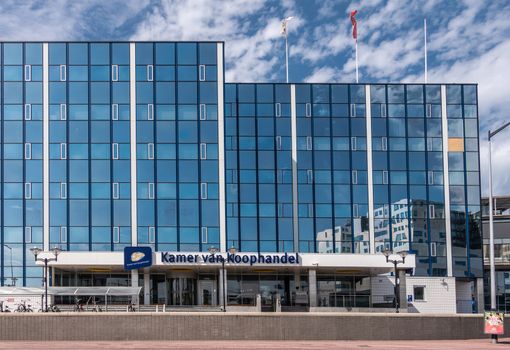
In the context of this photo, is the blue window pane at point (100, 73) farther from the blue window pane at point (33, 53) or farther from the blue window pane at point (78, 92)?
the blue window pane at point (33, 53)

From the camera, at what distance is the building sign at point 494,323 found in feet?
104

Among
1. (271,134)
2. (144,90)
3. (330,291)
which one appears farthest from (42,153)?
(330,291)

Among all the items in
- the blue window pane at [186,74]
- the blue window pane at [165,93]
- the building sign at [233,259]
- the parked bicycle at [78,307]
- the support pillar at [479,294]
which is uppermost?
the blue window pane at [186,74]

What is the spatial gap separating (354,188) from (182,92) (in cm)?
1828

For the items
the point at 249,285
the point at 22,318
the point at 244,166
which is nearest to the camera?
the point at 22,318

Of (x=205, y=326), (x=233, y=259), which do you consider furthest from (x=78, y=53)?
(x=205, y=326)

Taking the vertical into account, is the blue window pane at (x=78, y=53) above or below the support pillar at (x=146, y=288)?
above

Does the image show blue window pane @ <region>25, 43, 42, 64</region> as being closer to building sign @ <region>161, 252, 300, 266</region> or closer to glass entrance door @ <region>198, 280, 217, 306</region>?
building sign @ <region>161, 252, 300, 266</region>

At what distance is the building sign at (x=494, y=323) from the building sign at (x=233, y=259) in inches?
757

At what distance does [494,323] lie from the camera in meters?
31.8

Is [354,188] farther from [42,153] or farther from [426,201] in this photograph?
[42,153]

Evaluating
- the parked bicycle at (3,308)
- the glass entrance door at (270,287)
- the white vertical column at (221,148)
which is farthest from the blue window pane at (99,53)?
the parked bicycle at (3,308)

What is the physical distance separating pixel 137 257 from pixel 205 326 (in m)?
19.5

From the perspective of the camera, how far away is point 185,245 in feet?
183
